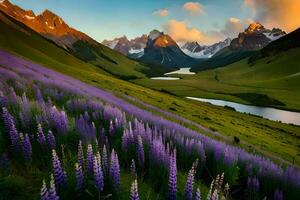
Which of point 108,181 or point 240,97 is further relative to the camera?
point 240,97

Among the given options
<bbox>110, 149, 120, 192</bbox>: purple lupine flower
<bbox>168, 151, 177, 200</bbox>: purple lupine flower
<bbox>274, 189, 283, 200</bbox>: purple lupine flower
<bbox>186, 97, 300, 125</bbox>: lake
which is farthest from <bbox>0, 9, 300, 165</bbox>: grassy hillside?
<bbox>186, 97, 300, 125</bbox>: lake

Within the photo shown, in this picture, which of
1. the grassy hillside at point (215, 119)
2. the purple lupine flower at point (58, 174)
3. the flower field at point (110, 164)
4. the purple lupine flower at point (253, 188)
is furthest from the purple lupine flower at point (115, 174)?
the grassy hillside at point (215, 119)

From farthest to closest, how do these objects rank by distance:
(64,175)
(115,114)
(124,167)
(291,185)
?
(115,114) < (291,185) < (124,167) < (64,175)

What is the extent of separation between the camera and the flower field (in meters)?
4.42

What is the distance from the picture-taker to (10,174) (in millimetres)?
4680

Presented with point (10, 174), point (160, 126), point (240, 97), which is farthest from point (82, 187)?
point (240, 97)

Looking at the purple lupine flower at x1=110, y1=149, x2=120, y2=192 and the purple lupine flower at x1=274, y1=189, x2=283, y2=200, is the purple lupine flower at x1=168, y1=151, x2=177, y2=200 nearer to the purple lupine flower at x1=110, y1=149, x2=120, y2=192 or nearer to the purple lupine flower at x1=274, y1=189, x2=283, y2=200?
the purple lupine flower at x1=110, y1=149, x2=120, y2=192

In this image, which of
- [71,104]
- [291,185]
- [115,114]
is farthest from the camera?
[71,104]

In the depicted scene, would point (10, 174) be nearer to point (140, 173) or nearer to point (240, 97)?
point (140, 173)

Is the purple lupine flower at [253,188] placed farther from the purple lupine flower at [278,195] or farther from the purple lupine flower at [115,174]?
the purple lupine flower at [115,174]

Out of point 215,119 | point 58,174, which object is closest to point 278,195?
point 58,174

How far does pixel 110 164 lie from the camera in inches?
189

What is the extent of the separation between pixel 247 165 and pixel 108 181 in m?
3.96

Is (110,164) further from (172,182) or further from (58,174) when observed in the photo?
(172,182)
